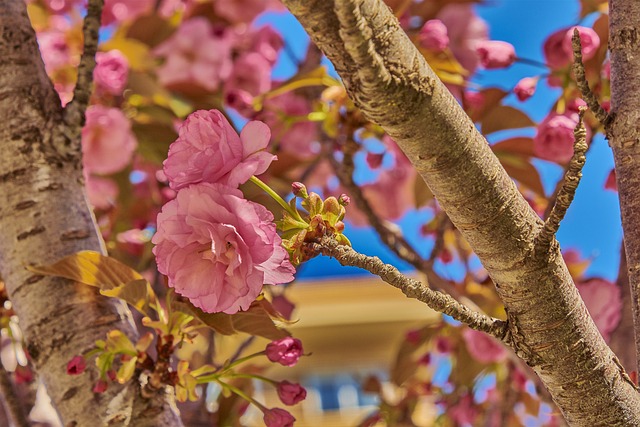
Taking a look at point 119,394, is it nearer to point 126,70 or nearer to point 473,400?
point 126,70

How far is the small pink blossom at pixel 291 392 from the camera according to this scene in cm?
64

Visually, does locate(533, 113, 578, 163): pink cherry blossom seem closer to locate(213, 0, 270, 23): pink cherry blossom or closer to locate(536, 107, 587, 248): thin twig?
locate(536, 107, 587, 248): thin twig

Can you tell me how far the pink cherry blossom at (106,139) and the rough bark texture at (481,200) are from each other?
77 centimetres

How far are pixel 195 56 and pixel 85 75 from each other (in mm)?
511

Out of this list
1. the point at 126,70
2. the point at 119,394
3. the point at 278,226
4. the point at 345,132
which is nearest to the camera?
the point at 278,226

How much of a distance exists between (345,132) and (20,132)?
1.36 ft

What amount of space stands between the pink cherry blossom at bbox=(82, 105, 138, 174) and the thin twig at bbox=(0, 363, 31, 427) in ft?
1.36

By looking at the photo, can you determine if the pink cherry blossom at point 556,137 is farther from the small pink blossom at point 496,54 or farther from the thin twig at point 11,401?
the thin twig at point 11,401

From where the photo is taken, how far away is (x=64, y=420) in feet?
1.97

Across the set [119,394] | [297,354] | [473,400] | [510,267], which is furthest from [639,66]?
[473,400]

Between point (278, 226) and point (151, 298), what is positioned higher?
point (278, 226)

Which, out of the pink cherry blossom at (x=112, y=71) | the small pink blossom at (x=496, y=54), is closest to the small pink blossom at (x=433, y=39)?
the small pink blossom at (x=496, y=54)

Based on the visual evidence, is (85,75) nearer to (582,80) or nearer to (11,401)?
(11,401)

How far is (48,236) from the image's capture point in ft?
2.06
